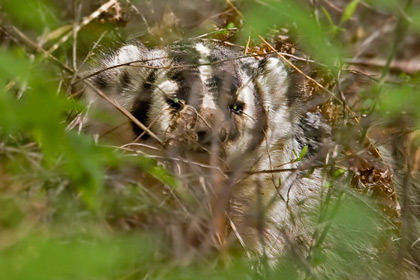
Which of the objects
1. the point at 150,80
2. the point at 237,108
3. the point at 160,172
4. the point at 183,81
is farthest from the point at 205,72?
the point at 160,172

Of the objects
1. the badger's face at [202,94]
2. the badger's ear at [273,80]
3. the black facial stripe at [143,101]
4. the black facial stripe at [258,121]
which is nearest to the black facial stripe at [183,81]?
the badger's face at [202,94]

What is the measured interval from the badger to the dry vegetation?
0.43 ft

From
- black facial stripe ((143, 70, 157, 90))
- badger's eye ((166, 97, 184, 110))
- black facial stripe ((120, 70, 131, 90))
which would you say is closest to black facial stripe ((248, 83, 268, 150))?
badger's eye ((166, 97, 184, 110))

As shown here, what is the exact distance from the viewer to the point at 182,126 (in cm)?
315

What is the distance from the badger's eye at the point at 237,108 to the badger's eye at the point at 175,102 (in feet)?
0.85

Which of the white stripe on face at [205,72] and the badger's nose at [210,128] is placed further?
the white stripe on face at [205,72]

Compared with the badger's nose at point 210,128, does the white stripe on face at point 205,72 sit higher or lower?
higher

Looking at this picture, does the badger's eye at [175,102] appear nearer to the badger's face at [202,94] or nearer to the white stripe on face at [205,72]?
the badger's face at [202,94]

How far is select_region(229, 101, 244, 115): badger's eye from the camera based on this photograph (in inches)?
132

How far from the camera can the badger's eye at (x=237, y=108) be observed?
11.0 ft

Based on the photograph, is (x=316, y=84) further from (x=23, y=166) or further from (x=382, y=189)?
(x=23, y=166)

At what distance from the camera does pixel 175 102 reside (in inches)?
130

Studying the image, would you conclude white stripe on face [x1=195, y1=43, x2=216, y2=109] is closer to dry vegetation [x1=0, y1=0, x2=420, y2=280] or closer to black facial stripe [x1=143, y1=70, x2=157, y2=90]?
black facial stripe [x1=143, y1=70, x2=157, y2=90]

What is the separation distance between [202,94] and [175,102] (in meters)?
0.15
